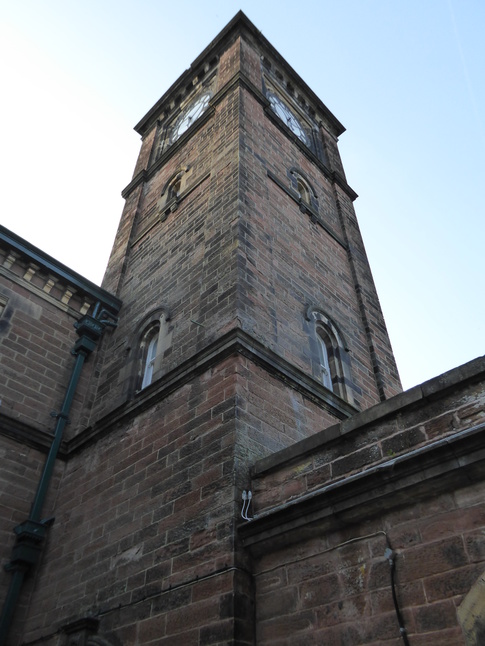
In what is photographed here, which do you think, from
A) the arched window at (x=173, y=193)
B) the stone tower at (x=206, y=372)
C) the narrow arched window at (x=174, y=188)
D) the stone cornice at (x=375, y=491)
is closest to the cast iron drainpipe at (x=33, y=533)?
the stone tower at (x=206, y=372)

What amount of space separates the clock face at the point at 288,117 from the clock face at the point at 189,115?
201 centimetres

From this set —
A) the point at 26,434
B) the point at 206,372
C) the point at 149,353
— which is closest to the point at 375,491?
the point at 206,372

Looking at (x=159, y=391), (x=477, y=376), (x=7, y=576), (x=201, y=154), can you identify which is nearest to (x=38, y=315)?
(x=159, y=391)

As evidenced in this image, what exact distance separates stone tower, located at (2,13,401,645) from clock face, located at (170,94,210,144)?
1.17 m

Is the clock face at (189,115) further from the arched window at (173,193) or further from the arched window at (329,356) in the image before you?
the arched window at (329,356)

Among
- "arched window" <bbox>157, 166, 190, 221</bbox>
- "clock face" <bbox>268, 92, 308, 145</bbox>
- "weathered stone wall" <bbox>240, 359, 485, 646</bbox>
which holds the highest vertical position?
"clock face" <bbox>268, 92, 308, 145</bbox>

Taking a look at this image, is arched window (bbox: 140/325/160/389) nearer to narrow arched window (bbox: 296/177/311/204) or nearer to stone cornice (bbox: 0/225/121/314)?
stone cornice (bbox: 0/225/121/314)

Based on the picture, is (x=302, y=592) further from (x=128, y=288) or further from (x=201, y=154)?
(x=201, y=154)

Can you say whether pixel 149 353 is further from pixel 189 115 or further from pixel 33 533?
pixel 189 115

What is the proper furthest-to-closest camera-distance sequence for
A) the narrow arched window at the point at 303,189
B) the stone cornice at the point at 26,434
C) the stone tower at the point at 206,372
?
the narrow arched window at the point at 303,189 → the stone cornice at the point at 26,434 → the stone tower at the point at 206,372

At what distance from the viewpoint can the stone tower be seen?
593cm

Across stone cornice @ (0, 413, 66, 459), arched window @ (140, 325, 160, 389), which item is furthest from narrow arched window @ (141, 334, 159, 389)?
stone cornice @ (0, 413, 66, 459)

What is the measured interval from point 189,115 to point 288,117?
3.06m

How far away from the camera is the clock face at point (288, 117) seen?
16.5m
